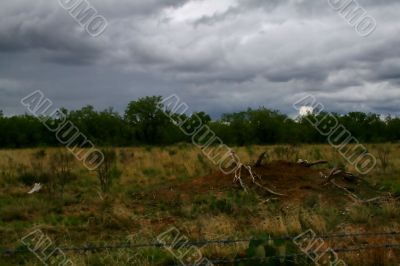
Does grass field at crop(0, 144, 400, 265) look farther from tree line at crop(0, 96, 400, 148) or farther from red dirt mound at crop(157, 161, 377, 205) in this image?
tree line at crop(0, 96, 400, 148)

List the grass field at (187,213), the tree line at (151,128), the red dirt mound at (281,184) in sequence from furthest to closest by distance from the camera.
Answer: the tree line at (151,128)
the red dirt mound at (281,184)
the grass field at (187,213)

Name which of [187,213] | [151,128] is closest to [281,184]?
[187,213]

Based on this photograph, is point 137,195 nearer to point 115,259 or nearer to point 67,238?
point 67,238

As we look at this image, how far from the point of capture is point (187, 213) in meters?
11.7

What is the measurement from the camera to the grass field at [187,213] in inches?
301

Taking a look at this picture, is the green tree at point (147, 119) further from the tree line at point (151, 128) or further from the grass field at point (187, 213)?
the grass field at point (187, 213)

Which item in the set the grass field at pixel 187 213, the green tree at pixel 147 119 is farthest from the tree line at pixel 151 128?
the grass field at pixel 187 213

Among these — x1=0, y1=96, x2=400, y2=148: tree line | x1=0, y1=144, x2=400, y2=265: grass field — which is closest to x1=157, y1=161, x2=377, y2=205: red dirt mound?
x1=0, y1=144, x2=400, y2=265: grass field

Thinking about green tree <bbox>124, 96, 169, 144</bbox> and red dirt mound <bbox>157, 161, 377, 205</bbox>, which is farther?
green tree <bbox>124, 96, 169, 144</bbox>

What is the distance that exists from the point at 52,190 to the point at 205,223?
6502 mm

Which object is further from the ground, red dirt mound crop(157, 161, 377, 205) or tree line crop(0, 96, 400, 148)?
tree line crop(0, 96, 400, 148)

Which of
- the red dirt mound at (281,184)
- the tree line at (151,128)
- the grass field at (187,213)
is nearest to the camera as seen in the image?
the grass field at (187,213)

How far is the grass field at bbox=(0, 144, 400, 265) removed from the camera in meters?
7.65

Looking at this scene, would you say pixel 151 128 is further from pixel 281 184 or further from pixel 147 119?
pixel 281 184
